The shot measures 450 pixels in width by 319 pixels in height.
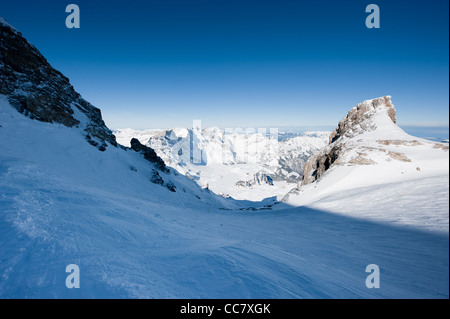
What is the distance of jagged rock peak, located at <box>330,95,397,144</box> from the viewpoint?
3369cm

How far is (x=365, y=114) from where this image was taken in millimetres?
35656

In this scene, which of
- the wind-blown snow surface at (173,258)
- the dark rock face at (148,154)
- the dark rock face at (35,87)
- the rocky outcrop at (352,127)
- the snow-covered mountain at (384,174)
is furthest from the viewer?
the dark rock face at (148,154)

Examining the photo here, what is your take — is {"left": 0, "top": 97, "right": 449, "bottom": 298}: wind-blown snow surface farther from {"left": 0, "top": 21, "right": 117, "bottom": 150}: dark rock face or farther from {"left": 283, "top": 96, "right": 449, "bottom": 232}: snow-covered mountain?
{"left": 0, "top": 21, "right": 117, "bottom": 150}: dark rock face

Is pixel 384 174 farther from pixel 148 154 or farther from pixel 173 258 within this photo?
pixel 148 154

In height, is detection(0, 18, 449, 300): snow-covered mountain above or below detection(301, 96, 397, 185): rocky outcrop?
below

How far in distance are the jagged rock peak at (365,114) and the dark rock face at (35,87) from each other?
145ft

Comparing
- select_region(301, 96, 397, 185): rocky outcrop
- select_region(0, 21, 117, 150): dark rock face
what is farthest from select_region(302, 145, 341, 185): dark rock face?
select_region(0, 21, 117, 150): dark rock face

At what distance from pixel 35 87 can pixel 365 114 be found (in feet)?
175

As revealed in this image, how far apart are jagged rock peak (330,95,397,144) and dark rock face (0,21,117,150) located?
44.3 m

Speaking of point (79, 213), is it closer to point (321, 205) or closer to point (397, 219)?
point (397, 219)

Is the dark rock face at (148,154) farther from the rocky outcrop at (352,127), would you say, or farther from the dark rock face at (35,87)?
the rocky outcrop at (352,127)

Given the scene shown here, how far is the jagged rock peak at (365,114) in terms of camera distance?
111ft

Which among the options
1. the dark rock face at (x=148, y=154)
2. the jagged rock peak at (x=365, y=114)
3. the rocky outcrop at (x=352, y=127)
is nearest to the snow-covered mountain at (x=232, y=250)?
the rocky outcrop at (x=352, y=127)

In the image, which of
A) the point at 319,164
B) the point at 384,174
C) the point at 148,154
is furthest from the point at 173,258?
the point at 148,154
